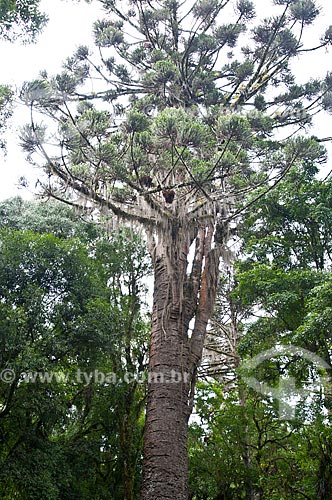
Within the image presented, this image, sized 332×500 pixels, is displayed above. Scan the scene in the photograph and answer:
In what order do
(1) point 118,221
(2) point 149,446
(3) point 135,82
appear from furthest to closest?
1. (3) point 135,82
2. (1) point 118,221
3. (2) point 149,446

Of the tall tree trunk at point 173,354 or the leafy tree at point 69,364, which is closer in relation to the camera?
the tall tree trunk at point 173,354

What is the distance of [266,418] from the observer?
727cm

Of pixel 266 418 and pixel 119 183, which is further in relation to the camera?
pixel 266 418

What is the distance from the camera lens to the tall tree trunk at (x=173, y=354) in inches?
177

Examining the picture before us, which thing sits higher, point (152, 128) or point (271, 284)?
point (152, 128)

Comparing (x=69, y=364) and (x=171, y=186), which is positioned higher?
(x=171, y=186)

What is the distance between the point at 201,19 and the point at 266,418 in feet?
23.7

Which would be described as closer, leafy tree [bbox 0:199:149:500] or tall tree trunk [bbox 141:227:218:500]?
tall tree trunk [bbox 141:227:218:500]

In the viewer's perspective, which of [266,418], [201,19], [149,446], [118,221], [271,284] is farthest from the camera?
[201,19]

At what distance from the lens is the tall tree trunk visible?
449 centimetres

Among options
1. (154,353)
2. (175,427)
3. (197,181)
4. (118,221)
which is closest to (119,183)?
(118,221)

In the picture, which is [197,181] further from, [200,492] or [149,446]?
[200,492]

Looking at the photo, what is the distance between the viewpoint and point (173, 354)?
209 inches

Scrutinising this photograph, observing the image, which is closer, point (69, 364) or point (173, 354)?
point (173, 354)
